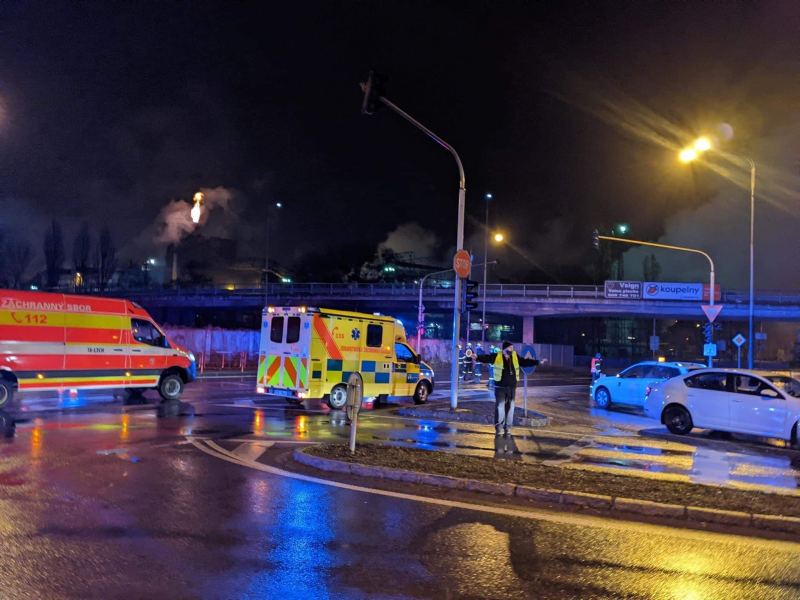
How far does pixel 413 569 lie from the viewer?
16.3 feet

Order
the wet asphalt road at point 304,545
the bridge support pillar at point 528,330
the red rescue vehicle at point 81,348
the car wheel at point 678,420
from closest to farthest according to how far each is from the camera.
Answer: the wet asphalt road at point 304,545 < the car wheel at point 678,420 < the red rescue vehicle at point 81,348 < the bridge support pillar at point 528,330

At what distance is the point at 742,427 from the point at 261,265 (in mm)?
97144

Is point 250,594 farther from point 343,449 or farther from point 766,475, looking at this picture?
point 766,475

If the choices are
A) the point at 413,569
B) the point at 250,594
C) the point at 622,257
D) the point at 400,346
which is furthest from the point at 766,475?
the point at 622,257

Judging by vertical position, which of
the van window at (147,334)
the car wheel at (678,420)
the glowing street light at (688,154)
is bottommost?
the car wheel at (678,420)

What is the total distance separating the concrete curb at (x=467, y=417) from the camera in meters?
14.5

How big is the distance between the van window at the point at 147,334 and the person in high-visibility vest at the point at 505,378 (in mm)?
9207

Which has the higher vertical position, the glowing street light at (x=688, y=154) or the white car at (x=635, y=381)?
the glowing street light at (x=688, y=154)

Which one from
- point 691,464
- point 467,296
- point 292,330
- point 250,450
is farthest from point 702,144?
point 250,450

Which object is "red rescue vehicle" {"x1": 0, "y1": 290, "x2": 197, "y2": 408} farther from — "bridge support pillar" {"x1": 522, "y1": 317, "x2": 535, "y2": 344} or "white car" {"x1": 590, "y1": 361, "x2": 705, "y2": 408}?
"bridge support pillar" {"x1": 522, "y1": 317, "x2": 535, "y2": 344}

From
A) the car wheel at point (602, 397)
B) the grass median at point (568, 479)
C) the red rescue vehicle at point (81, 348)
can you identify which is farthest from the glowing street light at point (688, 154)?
the red rescue vehicle at point (81, 348)

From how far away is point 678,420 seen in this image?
13.7m

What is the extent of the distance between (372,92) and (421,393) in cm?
939

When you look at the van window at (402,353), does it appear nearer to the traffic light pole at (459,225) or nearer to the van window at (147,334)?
the traffic light pole at (459,225)
